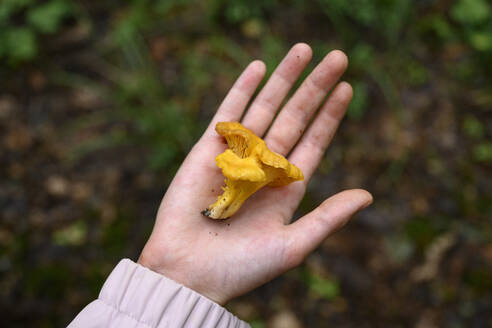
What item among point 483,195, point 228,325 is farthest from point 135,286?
point 483,195

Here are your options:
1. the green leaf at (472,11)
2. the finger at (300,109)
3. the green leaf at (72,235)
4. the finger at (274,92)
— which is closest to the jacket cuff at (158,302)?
the finger at (300,109)

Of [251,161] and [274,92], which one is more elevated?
[274,92]

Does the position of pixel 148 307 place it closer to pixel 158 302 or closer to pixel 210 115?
pixel 158 302

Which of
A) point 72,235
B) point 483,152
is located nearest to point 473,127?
point 483,152

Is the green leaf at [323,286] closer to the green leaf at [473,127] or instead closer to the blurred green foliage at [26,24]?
the green leaf at [473,127]

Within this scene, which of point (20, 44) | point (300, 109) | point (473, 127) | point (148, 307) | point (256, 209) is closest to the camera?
point (148, 307)

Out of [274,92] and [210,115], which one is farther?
[210,115]

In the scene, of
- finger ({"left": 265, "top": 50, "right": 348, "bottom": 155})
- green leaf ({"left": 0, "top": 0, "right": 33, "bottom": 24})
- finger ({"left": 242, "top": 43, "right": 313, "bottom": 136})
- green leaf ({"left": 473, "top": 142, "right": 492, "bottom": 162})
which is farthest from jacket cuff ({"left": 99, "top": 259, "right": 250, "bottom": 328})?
green leaf ({"left": 0, "top": 0, "right": 33, "bottom": 24})
